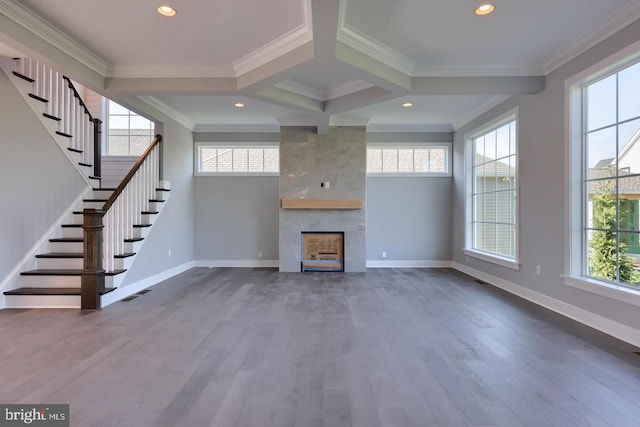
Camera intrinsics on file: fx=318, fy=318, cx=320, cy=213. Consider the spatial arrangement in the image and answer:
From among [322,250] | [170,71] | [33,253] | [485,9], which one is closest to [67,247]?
[33,253]

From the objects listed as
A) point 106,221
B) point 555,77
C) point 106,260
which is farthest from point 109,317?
point 555,77

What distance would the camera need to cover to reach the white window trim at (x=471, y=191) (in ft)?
14.5

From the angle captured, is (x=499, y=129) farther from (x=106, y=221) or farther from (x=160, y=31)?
(x=106, y=221)

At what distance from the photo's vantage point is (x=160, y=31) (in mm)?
3096

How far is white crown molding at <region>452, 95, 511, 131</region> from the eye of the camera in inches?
189

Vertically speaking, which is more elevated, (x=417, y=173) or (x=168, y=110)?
(x=168, y=110)

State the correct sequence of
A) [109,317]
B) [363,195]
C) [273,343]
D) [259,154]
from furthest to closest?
[259,154], [363,195], [109,317], [273,343]

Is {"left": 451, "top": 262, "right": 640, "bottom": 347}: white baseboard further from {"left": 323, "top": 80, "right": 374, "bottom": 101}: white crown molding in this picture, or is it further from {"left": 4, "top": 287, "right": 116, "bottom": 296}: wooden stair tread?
{"left": 4, "top": 287, "right": 116, "bottom": 296}: wooden stair tread

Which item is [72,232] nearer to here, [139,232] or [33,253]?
[33,253]

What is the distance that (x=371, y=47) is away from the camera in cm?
335

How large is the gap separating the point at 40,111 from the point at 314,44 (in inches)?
153

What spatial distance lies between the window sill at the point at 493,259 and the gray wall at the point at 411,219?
2.50 feet

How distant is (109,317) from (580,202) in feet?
17.3

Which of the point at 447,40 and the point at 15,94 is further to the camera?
the point at 15,94
